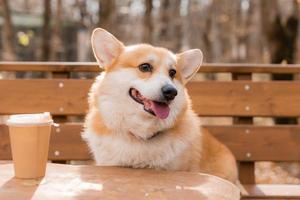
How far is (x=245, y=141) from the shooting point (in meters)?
3.38

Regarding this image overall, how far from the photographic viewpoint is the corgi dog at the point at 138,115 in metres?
2.60

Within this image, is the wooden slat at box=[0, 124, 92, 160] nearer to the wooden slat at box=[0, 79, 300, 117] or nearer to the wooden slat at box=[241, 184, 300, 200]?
the wooden slat at box=[0, 79, 300, 117]

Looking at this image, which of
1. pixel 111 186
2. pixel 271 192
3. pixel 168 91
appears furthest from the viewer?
pixel 271 192

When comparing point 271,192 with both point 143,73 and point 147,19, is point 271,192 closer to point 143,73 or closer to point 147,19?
point 143,73

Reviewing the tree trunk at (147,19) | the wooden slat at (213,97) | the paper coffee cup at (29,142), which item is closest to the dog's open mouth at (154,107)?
the paper coffee cup at (29,142)

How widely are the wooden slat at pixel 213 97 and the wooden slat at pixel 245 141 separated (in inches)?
4.2

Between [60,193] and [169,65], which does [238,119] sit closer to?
[169,65]

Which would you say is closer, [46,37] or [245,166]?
[245,166]

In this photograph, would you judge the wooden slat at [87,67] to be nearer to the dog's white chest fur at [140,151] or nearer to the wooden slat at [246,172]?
the wooden slat at [246,172]

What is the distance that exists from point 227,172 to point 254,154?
46 centimetres

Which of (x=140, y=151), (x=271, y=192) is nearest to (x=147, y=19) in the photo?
(x=271, y=192)

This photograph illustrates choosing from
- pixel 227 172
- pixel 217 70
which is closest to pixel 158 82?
pixel 227 172

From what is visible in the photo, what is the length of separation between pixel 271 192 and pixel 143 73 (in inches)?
40.6

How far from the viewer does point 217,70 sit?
3.43 meters
